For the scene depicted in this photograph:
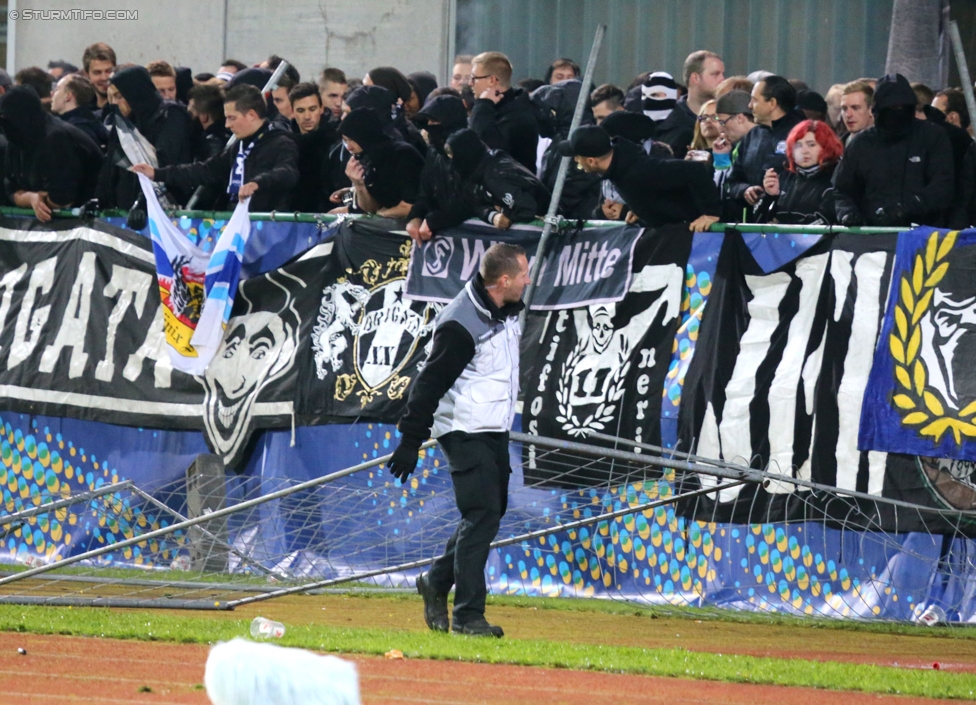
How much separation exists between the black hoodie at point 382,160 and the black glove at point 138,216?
2.12m

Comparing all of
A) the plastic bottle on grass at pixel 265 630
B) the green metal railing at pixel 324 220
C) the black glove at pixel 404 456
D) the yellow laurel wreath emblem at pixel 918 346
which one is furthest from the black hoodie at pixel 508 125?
the plastic bottle on grass at pixel 265 630

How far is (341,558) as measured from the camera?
12.1 meters

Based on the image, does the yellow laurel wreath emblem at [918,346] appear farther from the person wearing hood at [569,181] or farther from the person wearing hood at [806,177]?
the person wearing hood at [569,181]

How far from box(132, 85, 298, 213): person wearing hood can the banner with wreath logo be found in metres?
4.92

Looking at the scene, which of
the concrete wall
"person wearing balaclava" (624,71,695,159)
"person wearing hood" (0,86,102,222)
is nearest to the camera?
"person wearing balaclava" (624,71,695,159)

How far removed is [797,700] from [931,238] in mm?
4128

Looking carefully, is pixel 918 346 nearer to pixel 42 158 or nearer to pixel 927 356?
pixel 927 356

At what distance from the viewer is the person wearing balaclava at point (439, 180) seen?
11.8 m

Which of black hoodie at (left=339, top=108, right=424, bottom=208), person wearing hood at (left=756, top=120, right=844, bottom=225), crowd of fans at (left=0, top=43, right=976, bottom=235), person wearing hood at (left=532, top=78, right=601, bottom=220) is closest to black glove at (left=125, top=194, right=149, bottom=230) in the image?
crowd of fans at (left=0, top=43, right=976, bottom=235)

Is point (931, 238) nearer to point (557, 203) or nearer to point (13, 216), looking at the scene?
point (557, 203)

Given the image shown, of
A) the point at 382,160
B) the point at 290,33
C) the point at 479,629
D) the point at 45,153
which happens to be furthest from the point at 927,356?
the point at 290,33

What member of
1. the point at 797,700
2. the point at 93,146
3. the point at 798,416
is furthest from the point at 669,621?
the point at 93,146

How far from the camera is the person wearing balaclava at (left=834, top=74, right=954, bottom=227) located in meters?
10.3

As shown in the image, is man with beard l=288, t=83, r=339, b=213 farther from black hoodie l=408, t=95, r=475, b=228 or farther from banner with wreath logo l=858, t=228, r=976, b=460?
banner with wreath logo l=858, t=228, r=976, b=460
